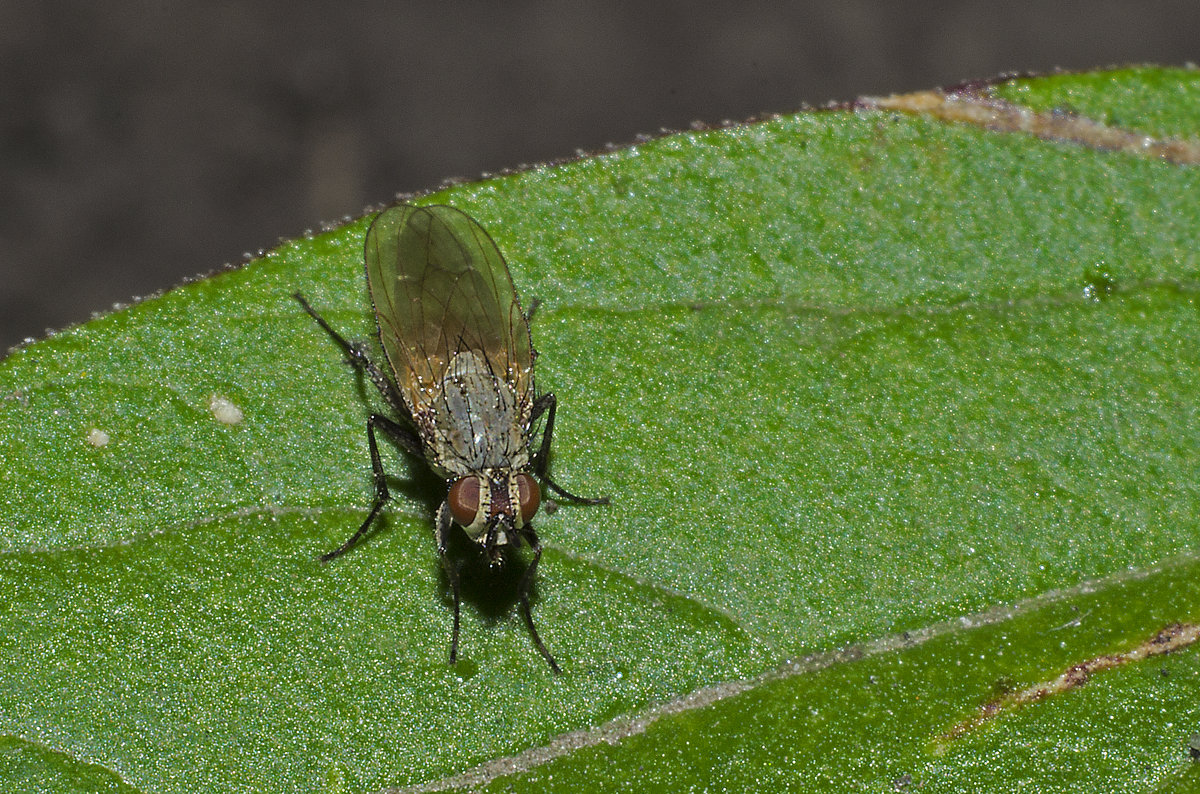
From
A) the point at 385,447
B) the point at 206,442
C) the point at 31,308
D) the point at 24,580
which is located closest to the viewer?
the point at 24,580

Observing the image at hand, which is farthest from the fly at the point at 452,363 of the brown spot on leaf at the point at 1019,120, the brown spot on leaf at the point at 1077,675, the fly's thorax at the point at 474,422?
the brown spot on leaf at the point at 1019,120

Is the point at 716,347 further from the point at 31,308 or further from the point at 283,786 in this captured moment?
the point at 31,308

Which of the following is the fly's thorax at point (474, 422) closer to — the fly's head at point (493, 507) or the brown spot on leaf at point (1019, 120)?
the fly's head at point (493, 507)

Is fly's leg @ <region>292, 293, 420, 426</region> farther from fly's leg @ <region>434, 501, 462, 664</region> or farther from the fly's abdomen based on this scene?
fly's leg @ <region>434, 501, 462, 664</region>

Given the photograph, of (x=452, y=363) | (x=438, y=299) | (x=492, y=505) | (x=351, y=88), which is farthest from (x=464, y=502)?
(x=351, y=88)

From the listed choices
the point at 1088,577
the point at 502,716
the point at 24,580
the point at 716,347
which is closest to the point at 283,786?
the point at 502,716

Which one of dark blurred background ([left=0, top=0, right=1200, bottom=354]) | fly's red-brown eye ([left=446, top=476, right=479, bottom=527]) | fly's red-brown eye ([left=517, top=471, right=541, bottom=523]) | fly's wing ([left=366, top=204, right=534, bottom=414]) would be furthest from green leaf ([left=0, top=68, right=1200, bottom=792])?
dark blurred background ([left=0, top=0, right=1200, bottom=354])

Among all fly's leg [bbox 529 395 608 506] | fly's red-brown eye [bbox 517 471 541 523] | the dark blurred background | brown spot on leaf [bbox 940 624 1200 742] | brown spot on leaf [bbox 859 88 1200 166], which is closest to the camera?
brown spot on leaf [bbox 940 624 1200 742]

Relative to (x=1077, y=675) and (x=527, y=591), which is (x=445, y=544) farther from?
(x=1077, y=675)
